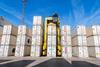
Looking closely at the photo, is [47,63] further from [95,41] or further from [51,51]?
[95,41]

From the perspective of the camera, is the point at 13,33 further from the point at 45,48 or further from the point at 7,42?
the point at 45,48

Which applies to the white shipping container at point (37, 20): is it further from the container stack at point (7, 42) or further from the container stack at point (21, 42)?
the container stack at point (7, 42)

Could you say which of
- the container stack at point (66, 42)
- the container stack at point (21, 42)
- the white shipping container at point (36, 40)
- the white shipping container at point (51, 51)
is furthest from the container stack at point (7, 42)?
the container stack at point (66, 42)

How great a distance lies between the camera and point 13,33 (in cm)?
2514

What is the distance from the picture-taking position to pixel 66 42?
22.5 metres

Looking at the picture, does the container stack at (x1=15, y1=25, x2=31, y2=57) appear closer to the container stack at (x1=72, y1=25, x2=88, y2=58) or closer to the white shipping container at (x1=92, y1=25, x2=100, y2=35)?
the container stack at (x1=72, y1=25, x2=88, y2=58)

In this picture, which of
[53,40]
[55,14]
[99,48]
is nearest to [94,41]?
[99,48]

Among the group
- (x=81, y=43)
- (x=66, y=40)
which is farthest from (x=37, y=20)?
(x=81, y=43)

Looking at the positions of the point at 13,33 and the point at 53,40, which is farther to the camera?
the point at 13,33

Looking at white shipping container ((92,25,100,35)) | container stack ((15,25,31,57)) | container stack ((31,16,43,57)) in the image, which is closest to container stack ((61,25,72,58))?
container stack ((31,16,43,57))

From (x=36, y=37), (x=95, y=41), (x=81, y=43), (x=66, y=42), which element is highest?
(x=36, y=37)

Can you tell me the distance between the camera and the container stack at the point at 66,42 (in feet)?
71.4

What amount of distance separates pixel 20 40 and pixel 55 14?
13140 millimetres

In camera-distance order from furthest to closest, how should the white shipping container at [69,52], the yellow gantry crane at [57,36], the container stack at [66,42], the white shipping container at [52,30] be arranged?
the yellow gantry crane at [57,36] < the white shipping container at [52,30] < the container stack at [66,42] < the white shipping container at [69,52]
